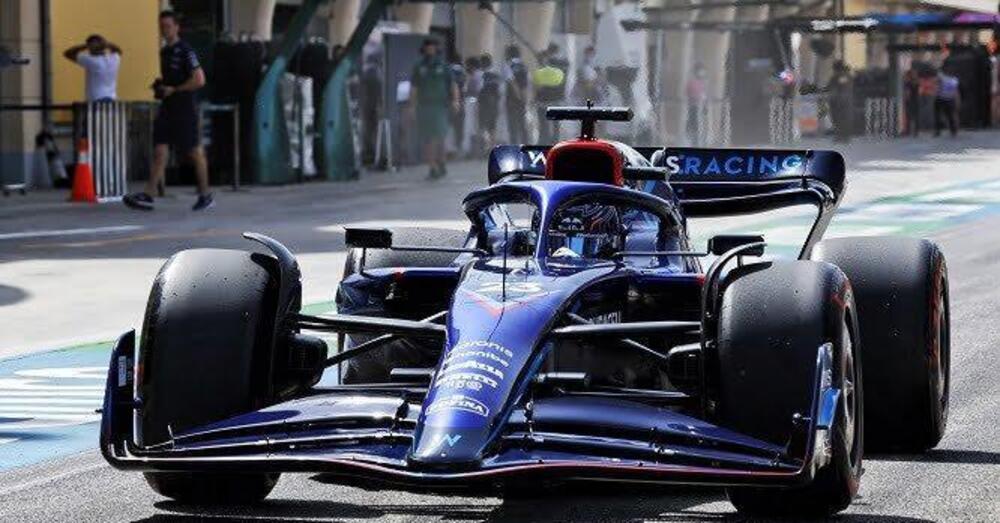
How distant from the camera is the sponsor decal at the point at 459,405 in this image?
7223 mm

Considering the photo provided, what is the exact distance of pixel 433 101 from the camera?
3281 centimetres

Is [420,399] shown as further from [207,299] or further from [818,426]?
[818,426]

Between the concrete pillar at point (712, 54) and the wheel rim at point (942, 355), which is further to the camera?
the concrete pillar at point (712, 54)

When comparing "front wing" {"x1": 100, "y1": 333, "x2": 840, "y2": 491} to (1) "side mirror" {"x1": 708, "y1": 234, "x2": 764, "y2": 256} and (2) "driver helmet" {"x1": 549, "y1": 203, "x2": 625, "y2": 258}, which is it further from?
(2) "driver helmet" {"x1": 549, "y1": 203, "x2": 625, "y2": 258}

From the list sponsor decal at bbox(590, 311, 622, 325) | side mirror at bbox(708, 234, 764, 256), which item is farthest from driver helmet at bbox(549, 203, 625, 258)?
side mirror at bbox(708, 234, 764, 256)

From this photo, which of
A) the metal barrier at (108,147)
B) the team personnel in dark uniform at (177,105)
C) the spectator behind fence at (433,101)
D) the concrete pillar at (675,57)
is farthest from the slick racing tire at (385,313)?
the concrete pillar at (675,57)

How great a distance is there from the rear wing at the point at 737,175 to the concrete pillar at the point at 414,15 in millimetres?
27395

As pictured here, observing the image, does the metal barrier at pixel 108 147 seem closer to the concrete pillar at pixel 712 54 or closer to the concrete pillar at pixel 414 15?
the concrete pillar at pixel 414 15

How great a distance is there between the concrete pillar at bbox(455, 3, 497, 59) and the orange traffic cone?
16713mm

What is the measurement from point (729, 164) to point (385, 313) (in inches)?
129

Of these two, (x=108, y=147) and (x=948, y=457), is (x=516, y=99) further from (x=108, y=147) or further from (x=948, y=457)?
(x=948, y=457)

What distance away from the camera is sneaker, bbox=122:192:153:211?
82.4 feet

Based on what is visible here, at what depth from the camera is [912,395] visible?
9.02m

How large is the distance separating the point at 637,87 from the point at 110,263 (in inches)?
1173
